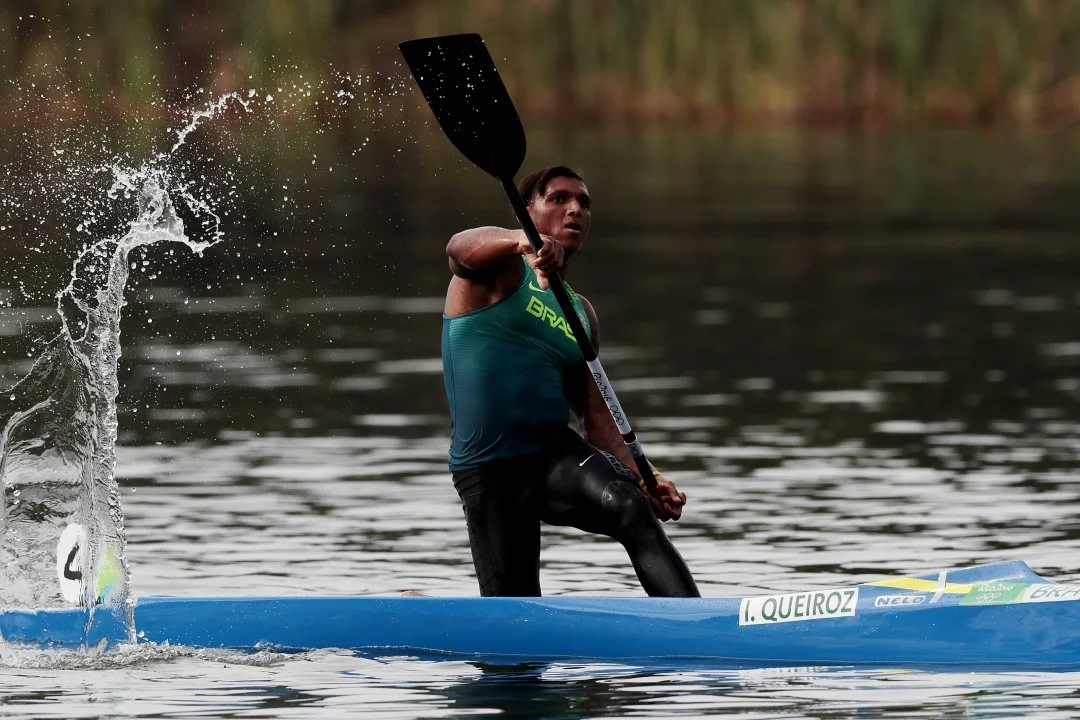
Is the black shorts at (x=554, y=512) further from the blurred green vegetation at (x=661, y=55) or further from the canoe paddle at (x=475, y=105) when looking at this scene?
the blurred green vegetation at (x=661, y=55)

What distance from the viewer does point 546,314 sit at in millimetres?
10508

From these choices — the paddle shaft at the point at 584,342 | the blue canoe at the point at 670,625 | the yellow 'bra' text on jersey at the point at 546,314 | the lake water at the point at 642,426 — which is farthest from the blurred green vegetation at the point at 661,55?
the blue canoe at the point at 670,625

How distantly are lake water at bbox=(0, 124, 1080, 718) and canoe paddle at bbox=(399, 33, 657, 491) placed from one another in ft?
5.88

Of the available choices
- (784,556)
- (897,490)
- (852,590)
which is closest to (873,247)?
(897,490)

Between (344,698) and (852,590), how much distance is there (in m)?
2.18

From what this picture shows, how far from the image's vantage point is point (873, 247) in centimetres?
3206

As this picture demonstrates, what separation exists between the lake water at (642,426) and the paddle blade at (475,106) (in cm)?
228

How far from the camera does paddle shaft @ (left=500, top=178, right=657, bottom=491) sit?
399 inches

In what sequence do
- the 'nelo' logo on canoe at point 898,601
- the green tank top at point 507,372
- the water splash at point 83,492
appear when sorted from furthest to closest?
the water splash at point 83,492 < the green tank top at point 507,372 < the 'nelo' logo on canoe at point 898,601

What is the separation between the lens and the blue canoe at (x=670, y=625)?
32.7ft

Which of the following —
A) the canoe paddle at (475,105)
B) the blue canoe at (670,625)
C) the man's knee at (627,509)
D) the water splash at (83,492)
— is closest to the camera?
the blue canoe at (670,625)

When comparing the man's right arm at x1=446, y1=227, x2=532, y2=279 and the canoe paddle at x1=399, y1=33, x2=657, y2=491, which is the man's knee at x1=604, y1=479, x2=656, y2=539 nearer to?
the canoe paddle at x1=399, y1=33, x2=657, y2=491

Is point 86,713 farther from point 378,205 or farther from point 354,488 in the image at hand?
point 378,205

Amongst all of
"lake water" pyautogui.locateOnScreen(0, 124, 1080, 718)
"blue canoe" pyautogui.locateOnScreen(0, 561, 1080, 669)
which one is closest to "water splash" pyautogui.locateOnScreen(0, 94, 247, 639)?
"blue canoe" pyautogui.locateOnScreen(0, 561, 1080, 669)
